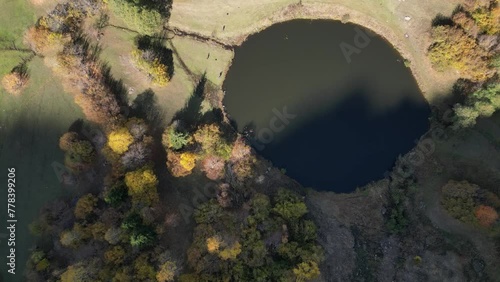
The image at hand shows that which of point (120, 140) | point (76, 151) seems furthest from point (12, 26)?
point (120, 140)

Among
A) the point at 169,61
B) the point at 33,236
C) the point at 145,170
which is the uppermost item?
the point at 169,61

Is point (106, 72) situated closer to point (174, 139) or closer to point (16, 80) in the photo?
point (16, 80)

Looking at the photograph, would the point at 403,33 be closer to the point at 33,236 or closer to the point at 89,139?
the point at 89,139

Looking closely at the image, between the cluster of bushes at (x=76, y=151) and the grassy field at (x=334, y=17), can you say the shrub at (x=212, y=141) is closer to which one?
the grassy field at (x=334, y=17)

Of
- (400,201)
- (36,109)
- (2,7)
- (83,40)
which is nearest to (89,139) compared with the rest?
(36,109)

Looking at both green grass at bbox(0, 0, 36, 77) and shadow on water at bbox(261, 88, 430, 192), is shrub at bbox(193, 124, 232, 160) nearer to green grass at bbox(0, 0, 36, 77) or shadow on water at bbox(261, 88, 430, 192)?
shadow on water at bbox(261, 88, 430, 192)

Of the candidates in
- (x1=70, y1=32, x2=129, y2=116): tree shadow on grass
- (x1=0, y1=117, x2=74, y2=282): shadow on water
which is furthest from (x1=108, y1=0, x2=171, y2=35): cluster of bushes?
(x1=0, y1=117, x2=74, y2=282): shadow on water
